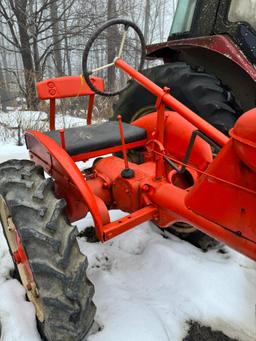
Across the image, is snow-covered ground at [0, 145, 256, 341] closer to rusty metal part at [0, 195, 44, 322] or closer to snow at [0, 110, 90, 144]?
rusty metal part at [0, 195, 44, 322]

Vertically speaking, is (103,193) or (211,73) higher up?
(211,73)

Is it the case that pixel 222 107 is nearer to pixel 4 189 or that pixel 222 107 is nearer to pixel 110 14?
pixel 4 189

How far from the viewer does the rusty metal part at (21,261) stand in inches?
65.6

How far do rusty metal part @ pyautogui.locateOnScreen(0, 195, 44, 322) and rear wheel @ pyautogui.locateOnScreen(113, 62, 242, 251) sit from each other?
0.99 m

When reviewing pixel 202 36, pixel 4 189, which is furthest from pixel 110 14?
pixel 4 189

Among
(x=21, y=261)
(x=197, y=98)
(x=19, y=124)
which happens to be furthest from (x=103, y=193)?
(x=19, y=124)

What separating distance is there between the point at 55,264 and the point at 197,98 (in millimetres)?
1474

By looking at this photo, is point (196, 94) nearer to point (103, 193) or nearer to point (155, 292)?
point (103, 193)

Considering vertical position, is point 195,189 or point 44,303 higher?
point 195,189

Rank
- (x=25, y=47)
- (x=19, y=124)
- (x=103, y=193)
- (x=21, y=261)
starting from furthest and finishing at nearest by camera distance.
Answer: (x=25, y=47) → (x=19, y=124) → (x=103, y=193) → (x=21, y=261)

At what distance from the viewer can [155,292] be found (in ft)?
6.71

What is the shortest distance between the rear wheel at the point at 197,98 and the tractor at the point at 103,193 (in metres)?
0.27

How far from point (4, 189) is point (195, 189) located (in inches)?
36.2

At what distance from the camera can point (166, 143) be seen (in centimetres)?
220
